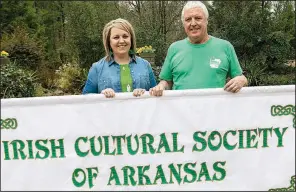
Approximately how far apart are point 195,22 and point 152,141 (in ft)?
2.94

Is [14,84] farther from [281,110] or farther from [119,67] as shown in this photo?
[281,110]

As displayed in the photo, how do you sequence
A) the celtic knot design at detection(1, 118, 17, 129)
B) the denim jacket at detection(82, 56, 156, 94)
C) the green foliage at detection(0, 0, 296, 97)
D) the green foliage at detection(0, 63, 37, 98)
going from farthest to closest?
the green foliage at detection(0, 0, 296, 97)
the green foliage at detection(0, 63, 37, 98)
the denim jacket at detection(82, 56, 156, 94)
the celtic knot design at detection(1, 118, 17, 129)

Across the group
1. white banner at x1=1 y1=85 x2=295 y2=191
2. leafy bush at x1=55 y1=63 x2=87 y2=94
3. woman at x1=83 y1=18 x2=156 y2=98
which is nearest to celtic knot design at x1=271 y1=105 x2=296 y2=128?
white banner at x1=1 y1=85 x2=295 y2=191

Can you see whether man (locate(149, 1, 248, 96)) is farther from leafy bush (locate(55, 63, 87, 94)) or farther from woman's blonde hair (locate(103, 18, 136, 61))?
leafy bush (locate(55, 63, 87, 94))

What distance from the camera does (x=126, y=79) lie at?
115 inches

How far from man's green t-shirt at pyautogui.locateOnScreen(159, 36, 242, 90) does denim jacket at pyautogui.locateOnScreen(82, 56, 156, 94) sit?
0.83ft

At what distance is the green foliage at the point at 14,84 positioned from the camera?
907 centimetres

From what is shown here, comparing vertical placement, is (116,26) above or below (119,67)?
above

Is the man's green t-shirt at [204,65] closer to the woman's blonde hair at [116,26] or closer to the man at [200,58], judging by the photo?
the man at [200,58]

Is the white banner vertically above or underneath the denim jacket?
underneath

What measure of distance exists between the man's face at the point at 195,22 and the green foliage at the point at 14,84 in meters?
7.08

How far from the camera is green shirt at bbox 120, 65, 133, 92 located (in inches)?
115

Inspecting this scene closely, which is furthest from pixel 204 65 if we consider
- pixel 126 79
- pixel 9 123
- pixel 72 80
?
pixel 72 80

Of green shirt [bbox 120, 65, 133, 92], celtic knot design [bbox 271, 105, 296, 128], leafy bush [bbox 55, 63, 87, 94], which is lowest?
leafy bush [bbox 55, 63, 87, 94]
